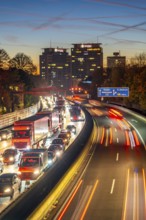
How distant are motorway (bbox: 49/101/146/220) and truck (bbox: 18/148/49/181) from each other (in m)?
3.08

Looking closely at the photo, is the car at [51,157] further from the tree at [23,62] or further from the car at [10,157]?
the tree at [23,62]

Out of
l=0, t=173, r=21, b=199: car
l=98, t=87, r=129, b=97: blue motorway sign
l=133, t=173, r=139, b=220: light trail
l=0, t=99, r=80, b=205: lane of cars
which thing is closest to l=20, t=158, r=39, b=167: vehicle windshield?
l=0, t=99, r=80, b=205: lane of cars

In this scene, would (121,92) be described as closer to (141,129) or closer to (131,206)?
(141,129)

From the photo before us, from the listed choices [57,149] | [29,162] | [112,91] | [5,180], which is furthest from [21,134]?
[112,91]

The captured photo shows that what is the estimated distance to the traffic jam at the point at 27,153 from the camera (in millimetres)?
27938

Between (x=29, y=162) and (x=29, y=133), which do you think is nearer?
(x=29, y=162)

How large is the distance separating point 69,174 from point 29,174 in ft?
10.5

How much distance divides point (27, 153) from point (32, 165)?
5.95 feet

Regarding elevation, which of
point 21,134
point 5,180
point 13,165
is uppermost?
point 21,134

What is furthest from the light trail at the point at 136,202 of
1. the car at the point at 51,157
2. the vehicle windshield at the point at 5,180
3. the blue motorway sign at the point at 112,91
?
the blue motorway sign at the point at 112,91

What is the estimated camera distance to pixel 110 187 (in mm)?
30016

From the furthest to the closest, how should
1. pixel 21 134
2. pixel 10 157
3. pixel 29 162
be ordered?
pixel 21 134 → pixel 10 157 → pixel 29 162

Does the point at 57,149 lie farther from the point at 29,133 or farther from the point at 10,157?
the point at 10,157

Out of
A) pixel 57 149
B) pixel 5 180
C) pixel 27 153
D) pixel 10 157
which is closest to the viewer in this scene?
pixel 5 180
